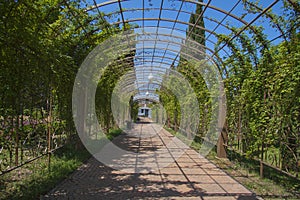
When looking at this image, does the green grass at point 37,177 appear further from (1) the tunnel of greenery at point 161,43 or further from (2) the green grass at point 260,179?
(2) the green grass at point 260,179

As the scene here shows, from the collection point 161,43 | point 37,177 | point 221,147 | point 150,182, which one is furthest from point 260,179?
point 161,43

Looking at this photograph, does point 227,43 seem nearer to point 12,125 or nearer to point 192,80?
point 192,80

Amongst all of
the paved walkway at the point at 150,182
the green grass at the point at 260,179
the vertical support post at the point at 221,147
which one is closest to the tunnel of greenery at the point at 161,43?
the vertical support post at the point at 221,147

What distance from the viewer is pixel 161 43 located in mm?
8320

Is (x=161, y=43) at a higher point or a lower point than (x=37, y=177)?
higher

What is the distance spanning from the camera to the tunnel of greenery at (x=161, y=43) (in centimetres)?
333

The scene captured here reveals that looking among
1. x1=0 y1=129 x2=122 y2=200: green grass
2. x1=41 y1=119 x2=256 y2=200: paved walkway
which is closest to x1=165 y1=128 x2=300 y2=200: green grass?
x1=41 y1=119 x2=256 y2=200: paved walkway

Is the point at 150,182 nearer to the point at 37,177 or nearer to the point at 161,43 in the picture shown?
the point at 37,177

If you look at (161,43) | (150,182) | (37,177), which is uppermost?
(161,43)

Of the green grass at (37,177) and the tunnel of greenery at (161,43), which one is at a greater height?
the tunnel of greenery at (161,43)

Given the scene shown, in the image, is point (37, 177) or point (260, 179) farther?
point (260, 179)

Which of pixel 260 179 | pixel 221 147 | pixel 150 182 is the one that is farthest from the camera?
pixel 221 147

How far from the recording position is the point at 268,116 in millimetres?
4828

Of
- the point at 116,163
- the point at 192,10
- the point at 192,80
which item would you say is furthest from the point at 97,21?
the point at 192,80
